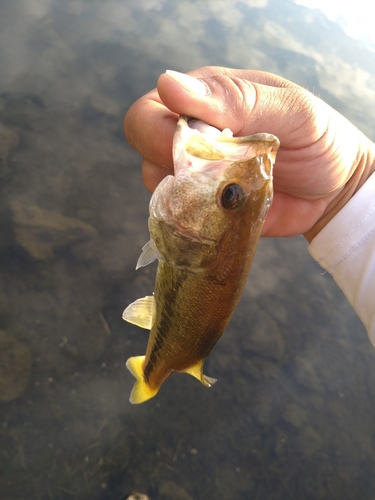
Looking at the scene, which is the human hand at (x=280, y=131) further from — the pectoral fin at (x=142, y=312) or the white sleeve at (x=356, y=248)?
the pectoral fin at (x=142, y=312)

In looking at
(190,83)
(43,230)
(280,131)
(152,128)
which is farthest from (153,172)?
(43,230)

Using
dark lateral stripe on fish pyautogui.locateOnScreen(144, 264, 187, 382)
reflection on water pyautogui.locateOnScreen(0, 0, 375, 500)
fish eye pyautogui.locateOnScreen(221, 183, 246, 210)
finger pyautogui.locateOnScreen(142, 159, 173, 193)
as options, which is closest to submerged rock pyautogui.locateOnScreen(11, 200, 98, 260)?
Answer: reflection on water pyautogui.locateOnScreen(0, 0, 375, 500)

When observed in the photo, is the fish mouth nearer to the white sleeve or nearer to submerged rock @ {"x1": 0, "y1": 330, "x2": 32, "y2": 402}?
the white sleeve

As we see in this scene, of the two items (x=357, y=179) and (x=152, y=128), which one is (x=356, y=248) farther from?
(x=152, y=128)

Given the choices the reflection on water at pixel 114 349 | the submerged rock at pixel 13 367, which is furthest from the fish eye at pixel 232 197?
the submerged rock at pixel 13 367

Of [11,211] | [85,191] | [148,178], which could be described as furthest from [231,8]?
[148,178]

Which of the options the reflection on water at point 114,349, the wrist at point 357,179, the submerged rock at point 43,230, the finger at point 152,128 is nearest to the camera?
the finger at point 152,128

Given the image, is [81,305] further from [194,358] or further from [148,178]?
[194,358]
